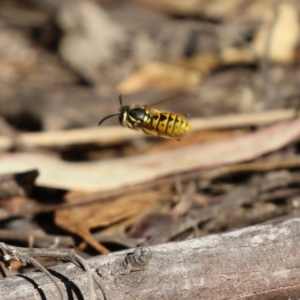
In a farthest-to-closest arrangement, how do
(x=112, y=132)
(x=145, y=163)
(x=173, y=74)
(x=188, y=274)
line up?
(x=173, y=74)
(x=112, y=132)
(x=145, y=163)
(x=188, y=274)

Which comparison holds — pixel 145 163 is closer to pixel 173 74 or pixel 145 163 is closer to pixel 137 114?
pixel 137 114

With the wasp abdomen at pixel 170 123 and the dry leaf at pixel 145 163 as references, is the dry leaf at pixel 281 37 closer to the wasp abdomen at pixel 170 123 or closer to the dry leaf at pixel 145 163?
the dry leaf at pixel 145 163

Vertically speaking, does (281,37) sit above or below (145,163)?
above

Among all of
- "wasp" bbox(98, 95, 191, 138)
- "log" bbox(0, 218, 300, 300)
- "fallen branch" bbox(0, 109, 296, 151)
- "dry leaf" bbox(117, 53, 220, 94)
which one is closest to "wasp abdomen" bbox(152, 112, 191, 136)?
"wasp" bbox(98, 95, 191, 138)

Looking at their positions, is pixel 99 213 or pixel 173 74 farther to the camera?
pixel 173 74

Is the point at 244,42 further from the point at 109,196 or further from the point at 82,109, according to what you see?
the point at 109,196

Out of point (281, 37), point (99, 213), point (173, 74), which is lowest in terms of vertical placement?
point (99, 213)

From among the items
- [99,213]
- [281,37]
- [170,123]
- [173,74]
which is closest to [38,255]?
[99,213]

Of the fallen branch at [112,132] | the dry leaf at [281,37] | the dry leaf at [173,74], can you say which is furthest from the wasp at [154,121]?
the dry leaf at [281,37]
